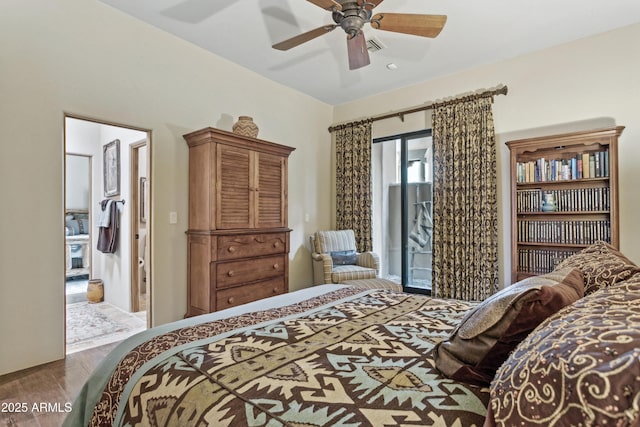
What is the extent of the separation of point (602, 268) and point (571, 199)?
2.34m

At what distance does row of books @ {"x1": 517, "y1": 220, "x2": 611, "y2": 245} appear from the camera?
312 centimetres

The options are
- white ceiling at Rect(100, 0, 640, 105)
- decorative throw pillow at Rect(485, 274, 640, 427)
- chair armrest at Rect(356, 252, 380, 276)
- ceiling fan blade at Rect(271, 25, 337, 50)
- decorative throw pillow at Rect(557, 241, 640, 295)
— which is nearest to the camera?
decorative throw pillow at Rect(485, 274, 640, 427)

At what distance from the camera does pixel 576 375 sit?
21.9 inches

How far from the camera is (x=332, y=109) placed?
5.40 meters

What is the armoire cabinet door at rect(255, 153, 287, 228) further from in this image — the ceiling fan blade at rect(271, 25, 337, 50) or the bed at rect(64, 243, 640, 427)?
the bed at rect(64, 243, 640, 427)

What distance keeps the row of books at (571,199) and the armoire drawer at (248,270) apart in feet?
9.01

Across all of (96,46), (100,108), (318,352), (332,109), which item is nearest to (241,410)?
(318,352)

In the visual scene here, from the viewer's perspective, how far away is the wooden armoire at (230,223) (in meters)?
3.16

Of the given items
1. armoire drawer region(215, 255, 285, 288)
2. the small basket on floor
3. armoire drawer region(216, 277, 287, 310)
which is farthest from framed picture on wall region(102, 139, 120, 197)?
armoire drawer region(216, 277, 287, 310)

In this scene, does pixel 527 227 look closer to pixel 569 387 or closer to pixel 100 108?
pixel 569 387

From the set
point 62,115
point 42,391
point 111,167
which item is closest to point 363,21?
point 62,115

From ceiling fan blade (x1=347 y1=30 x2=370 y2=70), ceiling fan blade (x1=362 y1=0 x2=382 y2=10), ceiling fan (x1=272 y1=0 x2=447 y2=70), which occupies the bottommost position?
ceiling fan blade (x1=347 y1=30 x2=370 y2=70)

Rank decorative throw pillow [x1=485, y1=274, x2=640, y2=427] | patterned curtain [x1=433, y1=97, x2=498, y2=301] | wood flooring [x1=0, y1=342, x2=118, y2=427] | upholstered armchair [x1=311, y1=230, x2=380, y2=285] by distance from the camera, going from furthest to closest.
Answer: upholstered armchair [x1=311, y1=230, x2=380, y2=285], patterned curtain [x1=433, y1=97, x2=498, y2=301], wood flooring [x1=0, y1=342, x2=118, y2=427], decorative throw pillow [x1=485, y1=274, x2=640, y2=427]

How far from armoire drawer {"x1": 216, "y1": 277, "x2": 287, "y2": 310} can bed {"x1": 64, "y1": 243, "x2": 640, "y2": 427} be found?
1.65m
